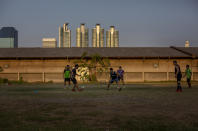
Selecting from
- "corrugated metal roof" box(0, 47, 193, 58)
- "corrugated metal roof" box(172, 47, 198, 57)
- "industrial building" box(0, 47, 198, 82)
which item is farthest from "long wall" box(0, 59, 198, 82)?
"corrugated metal roof" box(172, 47, 198, 57)

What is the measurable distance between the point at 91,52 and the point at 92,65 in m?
3.76

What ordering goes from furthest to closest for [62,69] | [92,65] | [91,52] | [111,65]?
1. [91,52]
2. [111,65]
3. [62,69]
4. [92,65]

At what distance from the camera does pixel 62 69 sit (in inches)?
1471

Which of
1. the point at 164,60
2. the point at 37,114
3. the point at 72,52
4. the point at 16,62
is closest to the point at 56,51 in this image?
the point at 72,52

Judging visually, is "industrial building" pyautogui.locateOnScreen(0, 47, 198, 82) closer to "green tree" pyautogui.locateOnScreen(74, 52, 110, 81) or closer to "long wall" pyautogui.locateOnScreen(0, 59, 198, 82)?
"long wall" pyautogui.locateOnScreen(0, 59, 198, 82)

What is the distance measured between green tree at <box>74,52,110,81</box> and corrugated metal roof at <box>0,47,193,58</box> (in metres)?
1.00

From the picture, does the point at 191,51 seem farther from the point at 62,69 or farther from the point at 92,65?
the point at 62,69

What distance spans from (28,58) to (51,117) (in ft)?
101

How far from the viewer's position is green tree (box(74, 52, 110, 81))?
3634 centimetres

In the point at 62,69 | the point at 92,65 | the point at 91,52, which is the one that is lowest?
the point at 62,69

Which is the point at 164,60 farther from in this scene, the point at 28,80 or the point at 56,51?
the point at 28,80

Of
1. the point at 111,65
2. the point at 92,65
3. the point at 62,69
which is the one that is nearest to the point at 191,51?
the point at 111,65

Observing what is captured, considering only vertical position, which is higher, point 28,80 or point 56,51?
point 56,51

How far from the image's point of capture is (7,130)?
631cm
